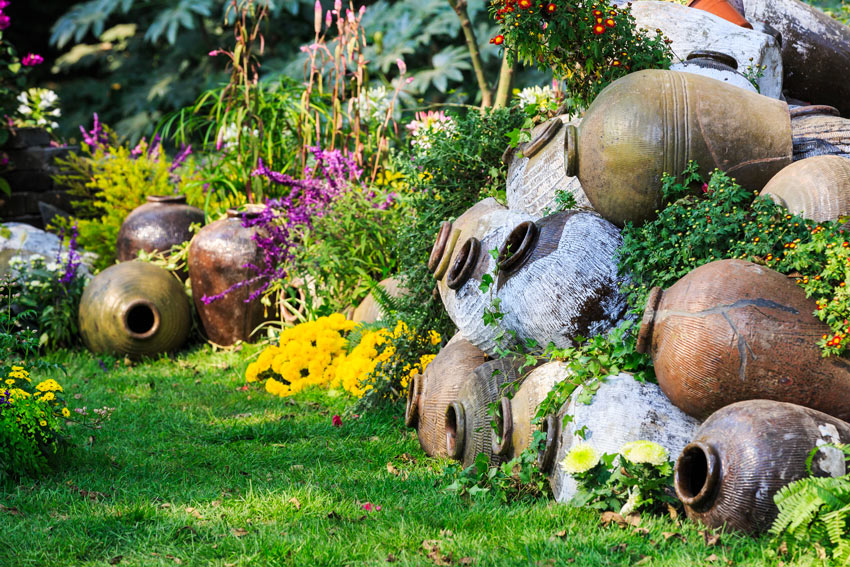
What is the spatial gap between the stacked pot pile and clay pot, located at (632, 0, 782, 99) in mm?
11

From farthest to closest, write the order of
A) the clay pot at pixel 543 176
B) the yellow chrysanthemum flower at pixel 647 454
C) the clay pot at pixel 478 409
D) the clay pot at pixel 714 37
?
the clay pot at pixel 714 37 < the clay pot at pixel 543 176 < the clay pot at pixel 478 409 < the yellow chrysanthemum flower at pixel 647 454

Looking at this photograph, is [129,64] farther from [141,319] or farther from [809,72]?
[809,72]

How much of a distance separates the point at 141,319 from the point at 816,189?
5309 mm

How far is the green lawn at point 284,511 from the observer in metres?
2.98

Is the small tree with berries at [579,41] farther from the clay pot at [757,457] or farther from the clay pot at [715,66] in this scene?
the clay pot at [757,457]

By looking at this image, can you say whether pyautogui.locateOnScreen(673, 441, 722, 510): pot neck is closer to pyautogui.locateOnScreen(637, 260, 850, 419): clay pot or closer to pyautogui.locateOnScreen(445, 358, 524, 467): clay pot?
pyautogui.locateOnScreen(637, 260, 850, 419): clay pot

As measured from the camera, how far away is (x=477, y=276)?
13.7 ft

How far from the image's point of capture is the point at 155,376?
20.5ft

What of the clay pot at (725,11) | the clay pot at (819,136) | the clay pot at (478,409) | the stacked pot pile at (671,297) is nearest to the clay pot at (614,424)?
the stacked pot pile at (671,297)

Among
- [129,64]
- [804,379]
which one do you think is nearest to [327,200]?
[804,379]

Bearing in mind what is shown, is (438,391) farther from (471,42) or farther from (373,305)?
(471,42)

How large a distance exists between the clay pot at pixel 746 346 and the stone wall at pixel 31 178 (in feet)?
24.6

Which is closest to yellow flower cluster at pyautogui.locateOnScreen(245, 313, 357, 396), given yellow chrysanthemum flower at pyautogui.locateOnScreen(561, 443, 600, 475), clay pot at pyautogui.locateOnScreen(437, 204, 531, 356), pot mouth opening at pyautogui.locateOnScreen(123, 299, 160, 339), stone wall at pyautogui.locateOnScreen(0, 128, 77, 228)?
pot mouth opening at pyautogui.locateOnScreen(123, 299, 160, 339)

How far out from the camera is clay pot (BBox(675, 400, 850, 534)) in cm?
279
